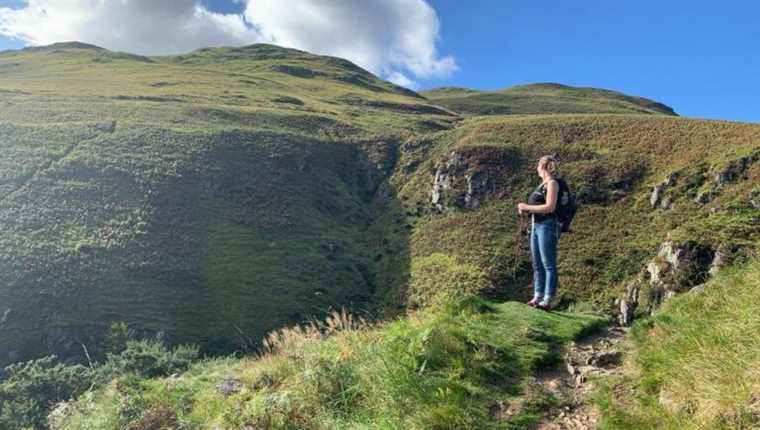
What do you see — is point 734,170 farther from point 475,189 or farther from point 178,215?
point 178,215

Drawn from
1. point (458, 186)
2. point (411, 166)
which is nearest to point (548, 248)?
point (458, 186)

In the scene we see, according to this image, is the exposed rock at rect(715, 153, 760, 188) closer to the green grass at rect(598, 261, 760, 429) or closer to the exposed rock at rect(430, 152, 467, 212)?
the exposed rock at rect(430, 152, 467, 212)

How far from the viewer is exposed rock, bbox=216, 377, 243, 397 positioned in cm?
739

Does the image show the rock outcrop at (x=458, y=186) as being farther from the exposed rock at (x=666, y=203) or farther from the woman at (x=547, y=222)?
the woman at (x=547, y=222)

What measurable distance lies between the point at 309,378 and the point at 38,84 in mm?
139384

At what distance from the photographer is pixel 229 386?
25.0ft

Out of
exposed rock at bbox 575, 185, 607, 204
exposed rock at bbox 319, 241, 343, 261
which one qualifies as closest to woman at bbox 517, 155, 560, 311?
exposed rock at bbox 319, 241, 343, 261

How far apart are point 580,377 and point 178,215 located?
55.5 m

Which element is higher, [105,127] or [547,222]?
[105,127]

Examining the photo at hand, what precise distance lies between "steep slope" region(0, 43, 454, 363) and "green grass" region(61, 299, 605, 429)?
1053 centimetres

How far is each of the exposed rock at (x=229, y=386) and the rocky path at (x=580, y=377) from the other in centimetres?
431

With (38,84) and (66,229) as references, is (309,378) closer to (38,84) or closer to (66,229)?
(66,229)

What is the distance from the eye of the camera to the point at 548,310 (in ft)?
27.9

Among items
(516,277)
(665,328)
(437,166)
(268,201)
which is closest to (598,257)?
(516,277)
